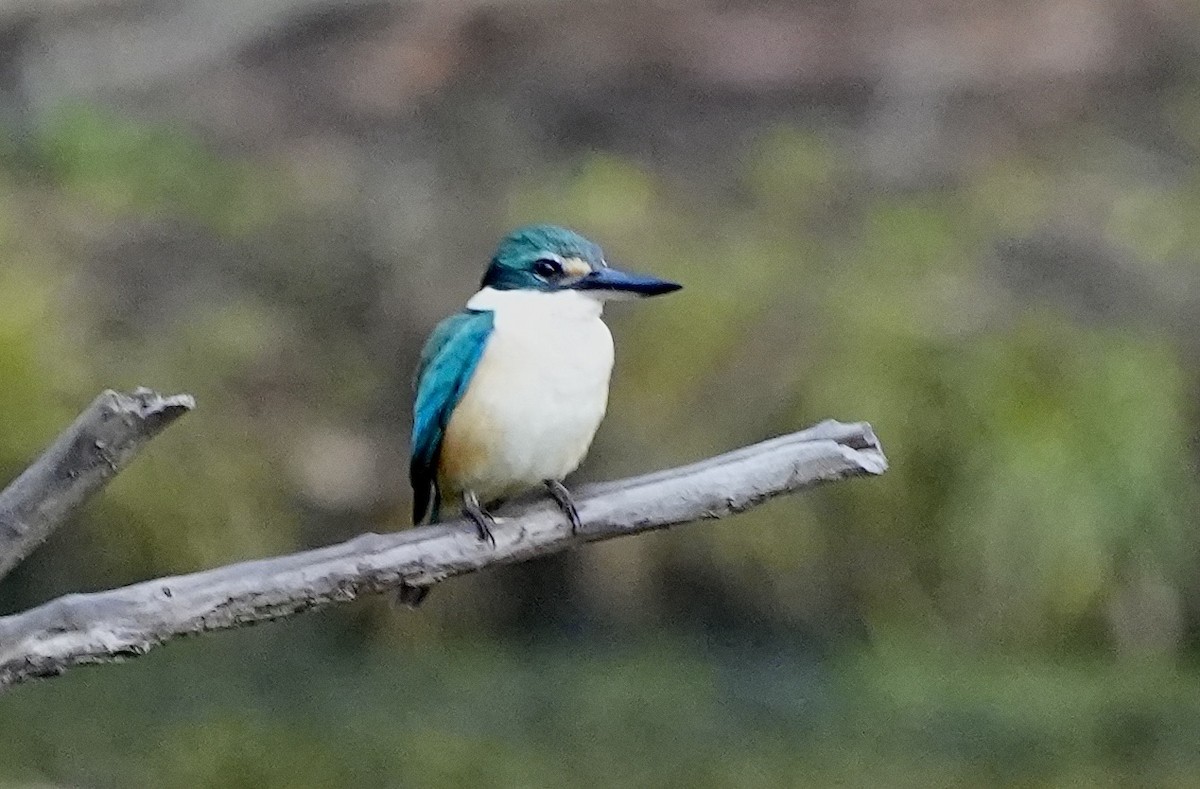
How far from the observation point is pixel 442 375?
147cm

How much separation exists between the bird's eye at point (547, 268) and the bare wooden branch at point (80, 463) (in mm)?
435

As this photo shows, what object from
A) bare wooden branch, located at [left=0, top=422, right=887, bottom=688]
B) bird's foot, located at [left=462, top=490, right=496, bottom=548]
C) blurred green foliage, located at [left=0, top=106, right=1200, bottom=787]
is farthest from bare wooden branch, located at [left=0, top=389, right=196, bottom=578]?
blurred green foliage, located at [left=0, top=106, right=1200, bottom=787]

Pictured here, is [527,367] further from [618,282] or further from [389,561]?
[389,561]

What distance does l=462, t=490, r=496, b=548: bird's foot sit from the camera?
4.26ft

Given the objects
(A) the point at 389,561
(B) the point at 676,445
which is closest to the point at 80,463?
(A) the point at 389,561

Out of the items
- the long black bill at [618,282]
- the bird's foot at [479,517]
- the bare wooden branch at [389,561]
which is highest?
the long black bill at [618,282]

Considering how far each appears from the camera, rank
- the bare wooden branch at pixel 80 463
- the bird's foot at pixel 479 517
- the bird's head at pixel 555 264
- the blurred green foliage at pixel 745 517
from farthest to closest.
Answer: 1. the blurred green foliage at pixel 745 517
2. the bird's head at pixel 555 264
3. the bird's foot at pixel 479 517
4. the bare wooden branch at pixel 80 463

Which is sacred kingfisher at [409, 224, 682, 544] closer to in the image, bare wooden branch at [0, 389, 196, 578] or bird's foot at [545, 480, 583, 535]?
bird's foot at [545, 480, 583, 535]

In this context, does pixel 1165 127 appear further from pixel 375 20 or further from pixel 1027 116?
pixel 375 20

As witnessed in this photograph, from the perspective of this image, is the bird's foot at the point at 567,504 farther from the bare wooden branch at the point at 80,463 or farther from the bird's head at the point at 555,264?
the bare wooden branch at the point at 80,463

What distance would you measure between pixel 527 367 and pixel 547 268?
8 cm

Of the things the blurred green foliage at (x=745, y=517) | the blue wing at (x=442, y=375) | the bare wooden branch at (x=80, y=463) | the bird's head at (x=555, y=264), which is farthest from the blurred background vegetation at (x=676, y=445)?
the bare wooden branch at (x=80, y=463)

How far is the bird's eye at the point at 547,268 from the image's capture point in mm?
1445

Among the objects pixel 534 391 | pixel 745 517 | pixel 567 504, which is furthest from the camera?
pixel 745 517
